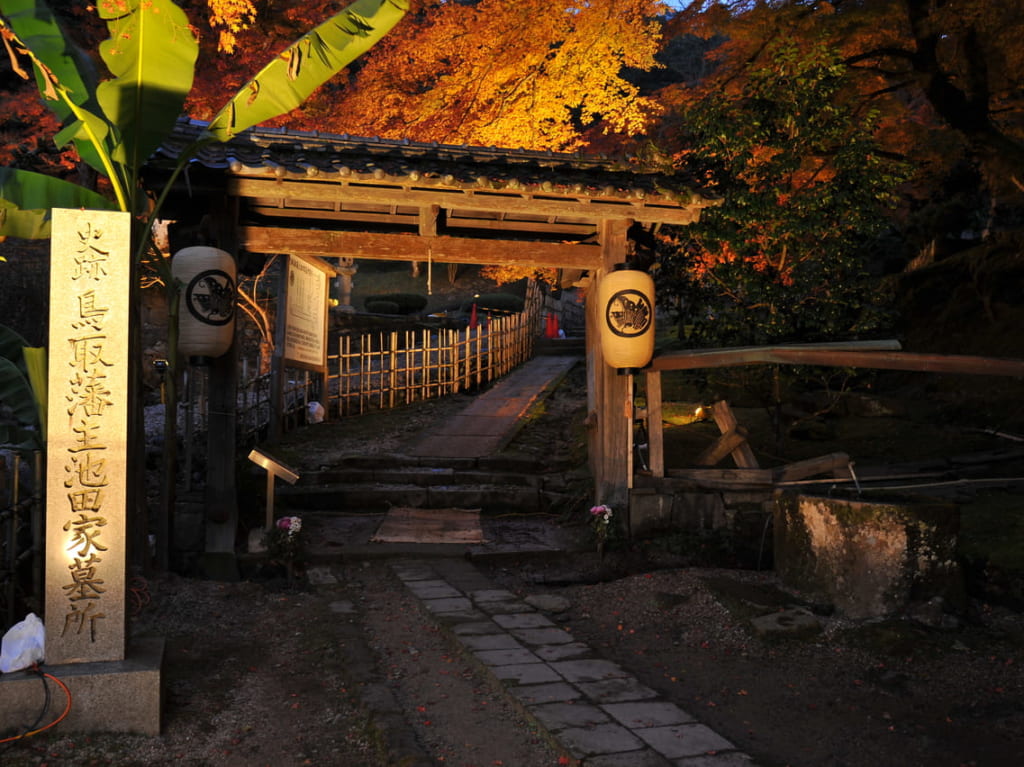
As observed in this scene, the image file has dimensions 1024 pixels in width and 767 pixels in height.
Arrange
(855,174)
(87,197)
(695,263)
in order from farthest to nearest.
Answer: (695,263) < (855,174) < (87,197)

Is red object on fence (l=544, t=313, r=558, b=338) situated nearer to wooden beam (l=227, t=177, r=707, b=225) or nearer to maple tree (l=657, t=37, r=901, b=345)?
maple tree (l=657, t=37, r=901, b=345)

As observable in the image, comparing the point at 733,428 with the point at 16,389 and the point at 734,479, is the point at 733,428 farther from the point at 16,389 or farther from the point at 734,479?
the point at 16,389

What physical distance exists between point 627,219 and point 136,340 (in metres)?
5.53

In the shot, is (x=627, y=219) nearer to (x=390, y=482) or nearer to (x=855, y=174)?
(x=855, y=174)

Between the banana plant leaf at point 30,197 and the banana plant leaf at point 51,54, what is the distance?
1.08ft

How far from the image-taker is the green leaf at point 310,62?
585cm

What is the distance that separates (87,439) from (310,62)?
125 inches

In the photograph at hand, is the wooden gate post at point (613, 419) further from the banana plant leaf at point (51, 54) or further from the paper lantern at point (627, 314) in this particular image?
the banana plant leaf at point (51, 54)

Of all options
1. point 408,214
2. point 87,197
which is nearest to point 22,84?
point 408,214

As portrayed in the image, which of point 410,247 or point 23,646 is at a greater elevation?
point 410,247

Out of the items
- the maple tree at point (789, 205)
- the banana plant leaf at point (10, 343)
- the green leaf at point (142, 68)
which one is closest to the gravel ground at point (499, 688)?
the banana plant leaf at point (10, 343)

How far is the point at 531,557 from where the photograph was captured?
28.7ft

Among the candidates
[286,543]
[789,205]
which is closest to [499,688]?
[286,543]

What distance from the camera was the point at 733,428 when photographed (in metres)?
9.22
